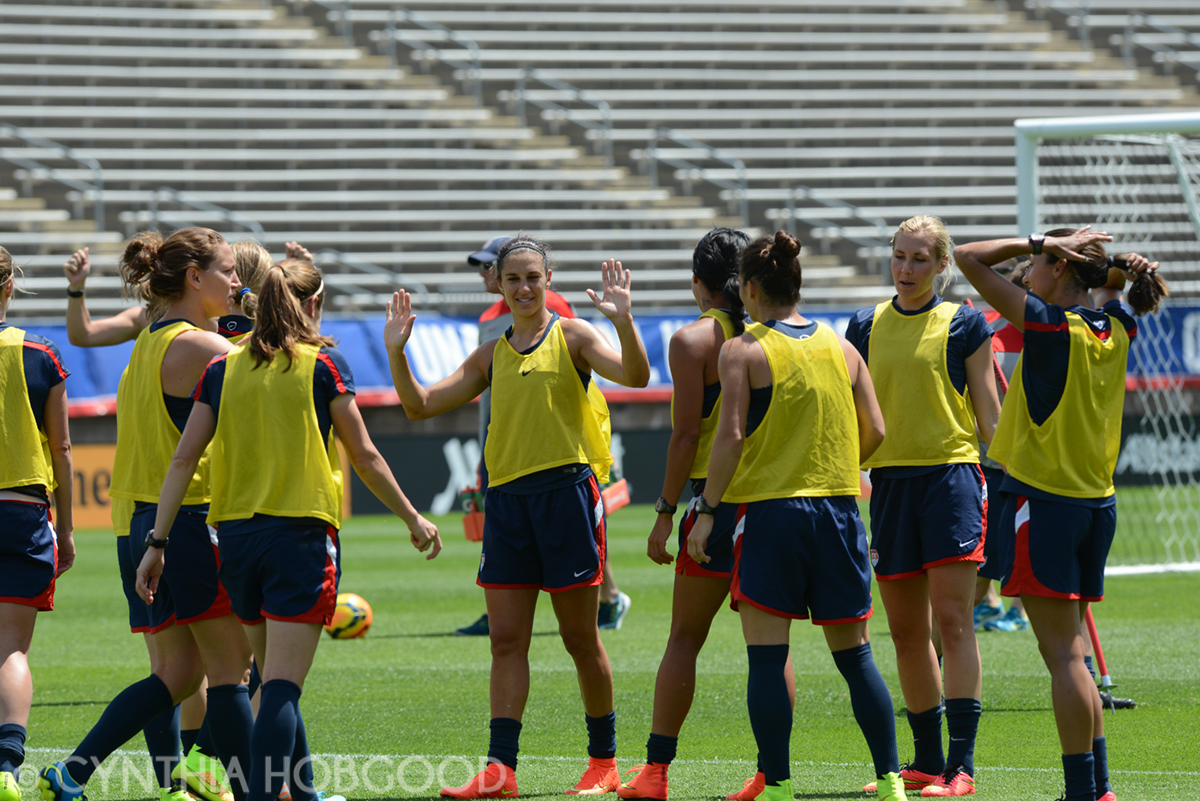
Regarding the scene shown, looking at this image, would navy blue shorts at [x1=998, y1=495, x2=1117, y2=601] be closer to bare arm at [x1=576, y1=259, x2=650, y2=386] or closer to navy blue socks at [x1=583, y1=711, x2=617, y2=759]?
bare arm at [x1=576, y1=259, x2=650, y2=386]

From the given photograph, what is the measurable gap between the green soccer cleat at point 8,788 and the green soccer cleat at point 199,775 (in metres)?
0.52

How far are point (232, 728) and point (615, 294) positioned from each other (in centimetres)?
201

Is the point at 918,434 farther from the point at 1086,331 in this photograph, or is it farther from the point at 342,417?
Result: the point at 342,417

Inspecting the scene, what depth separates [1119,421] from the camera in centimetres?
494

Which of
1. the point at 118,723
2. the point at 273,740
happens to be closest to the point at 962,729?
the point at 273,740

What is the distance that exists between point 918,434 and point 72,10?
2295cm

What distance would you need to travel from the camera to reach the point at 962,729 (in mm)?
5320

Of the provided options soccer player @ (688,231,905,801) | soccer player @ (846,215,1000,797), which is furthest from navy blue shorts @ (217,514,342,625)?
soccer player @ (846,215,1000,797)

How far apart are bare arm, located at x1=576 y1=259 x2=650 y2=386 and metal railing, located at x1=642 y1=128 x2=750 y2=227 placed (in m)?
19.7

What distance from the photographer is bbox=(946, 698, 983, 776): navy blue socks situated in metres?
5.27

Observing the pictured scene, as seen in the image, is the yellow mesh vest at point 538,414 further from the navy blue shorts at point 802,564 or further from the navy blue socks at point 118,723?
the navy blue socks at point 118,723

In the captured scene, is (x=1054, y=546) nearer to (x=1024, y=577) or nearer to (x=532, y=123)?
(x=1024, y=577)

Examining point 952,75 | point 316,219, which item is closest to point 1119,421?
point 316,219

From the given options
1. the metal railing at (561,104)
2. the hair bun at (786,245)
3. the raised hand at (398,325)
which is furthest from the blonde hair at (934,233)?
the metal railing at (561,104)
